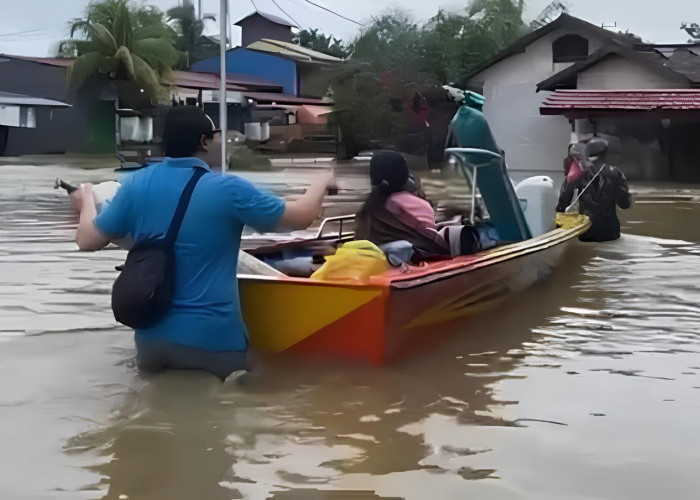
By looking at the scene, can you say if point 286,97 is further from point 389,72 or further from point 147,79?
point 389,72

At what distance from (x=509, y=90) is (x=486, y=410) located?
2408 centimetres

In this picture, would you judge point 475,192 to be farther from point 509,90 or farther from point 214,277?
point 509,90

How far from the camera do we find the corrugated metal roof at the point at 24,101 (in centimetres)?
3547

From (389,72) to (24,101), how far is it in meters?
21.0

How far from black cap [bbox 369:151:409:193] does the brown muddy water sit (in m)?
1.10

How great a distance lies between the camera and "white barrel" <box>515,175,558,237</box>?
9055mm

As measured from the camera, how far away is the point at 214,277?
4.42 meters

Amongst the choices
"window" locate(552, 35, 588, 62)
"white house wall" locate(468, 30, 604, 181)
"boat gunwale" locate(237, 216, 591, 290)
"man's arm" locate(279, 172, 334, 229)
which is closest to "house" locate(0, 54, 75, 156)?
"white house wall" locate(468, 30, 604, 181)

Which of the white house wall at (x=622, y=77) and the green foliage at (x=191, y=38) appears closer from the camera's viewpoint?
the white house wall at (x=622, y=77)

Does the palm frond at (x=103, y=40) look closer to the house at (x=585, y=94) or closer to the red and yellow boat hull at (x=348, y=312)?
the house at (x=585, y=94)

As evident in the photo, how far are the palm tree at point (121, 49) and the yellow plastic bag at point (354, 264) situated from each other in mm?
33919

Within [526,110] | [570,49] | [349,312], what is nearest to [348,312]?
[349,312]

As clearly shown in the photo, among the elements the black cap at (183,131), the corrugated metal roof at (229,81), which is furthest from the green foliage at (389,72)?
the black cap at (183,131)

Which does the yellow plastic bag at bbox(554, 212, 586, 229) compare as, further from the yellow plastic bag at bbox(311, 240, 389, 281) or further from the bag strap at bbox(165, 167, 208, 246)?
the bag strap at bbox(165, 167, 208, 246)
